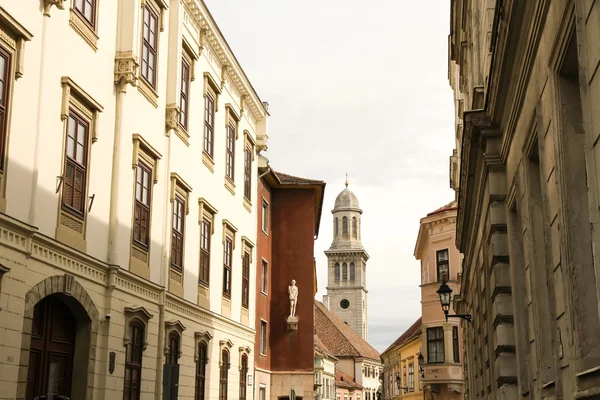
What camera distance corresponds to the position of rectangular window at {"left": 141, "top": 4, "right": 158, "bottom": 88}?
20.5 meters

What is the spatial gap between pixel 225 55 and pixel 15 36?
14431 mm

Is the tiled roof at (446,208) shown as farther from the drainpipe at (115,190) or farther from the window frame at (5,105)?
the window frame at (5,105)

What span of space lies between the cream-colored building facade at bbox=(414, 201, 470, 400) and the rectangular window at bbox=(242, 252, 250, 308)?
13.8 metres

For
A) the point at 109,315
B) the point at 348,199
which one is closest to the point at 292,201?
the point at 109,315

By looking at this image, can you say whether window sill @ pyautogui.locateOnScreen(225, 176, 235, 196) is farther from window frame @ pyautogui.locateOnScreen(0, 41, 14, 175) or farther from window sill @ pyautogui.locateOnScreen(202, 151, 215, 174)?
window frame @ pyautogui.locateOnScreen(0, 41, 14, 175)

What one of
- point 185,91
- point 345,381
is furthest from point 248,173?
point 345,381

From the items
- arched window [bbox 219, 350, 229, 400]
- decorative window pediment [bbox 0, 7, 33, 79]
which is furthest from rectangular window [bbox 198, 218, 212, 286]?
decorative window pediment [bbox 0, 7, 33, 79]

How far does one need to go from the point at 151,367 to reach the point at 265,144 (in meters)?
15.2

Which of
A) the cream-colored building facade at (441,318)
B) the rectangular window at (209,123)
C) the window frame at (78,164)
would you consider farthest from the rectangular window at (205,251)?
the cream-colored building facade at (441,318)

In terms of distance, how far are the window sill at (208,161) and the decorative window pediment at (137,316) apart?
21.9 feet

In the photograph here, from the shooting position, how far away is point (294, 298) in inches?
1438

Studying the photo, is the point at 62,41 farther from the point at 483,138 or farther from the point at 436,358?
the point at 436,358

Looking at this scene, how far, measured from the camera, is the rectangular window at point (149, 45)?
67.4ft

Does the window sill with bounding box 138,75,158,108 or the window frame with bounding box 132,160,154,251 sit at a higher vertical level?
the window sill with bounding box 138,75,158,108
